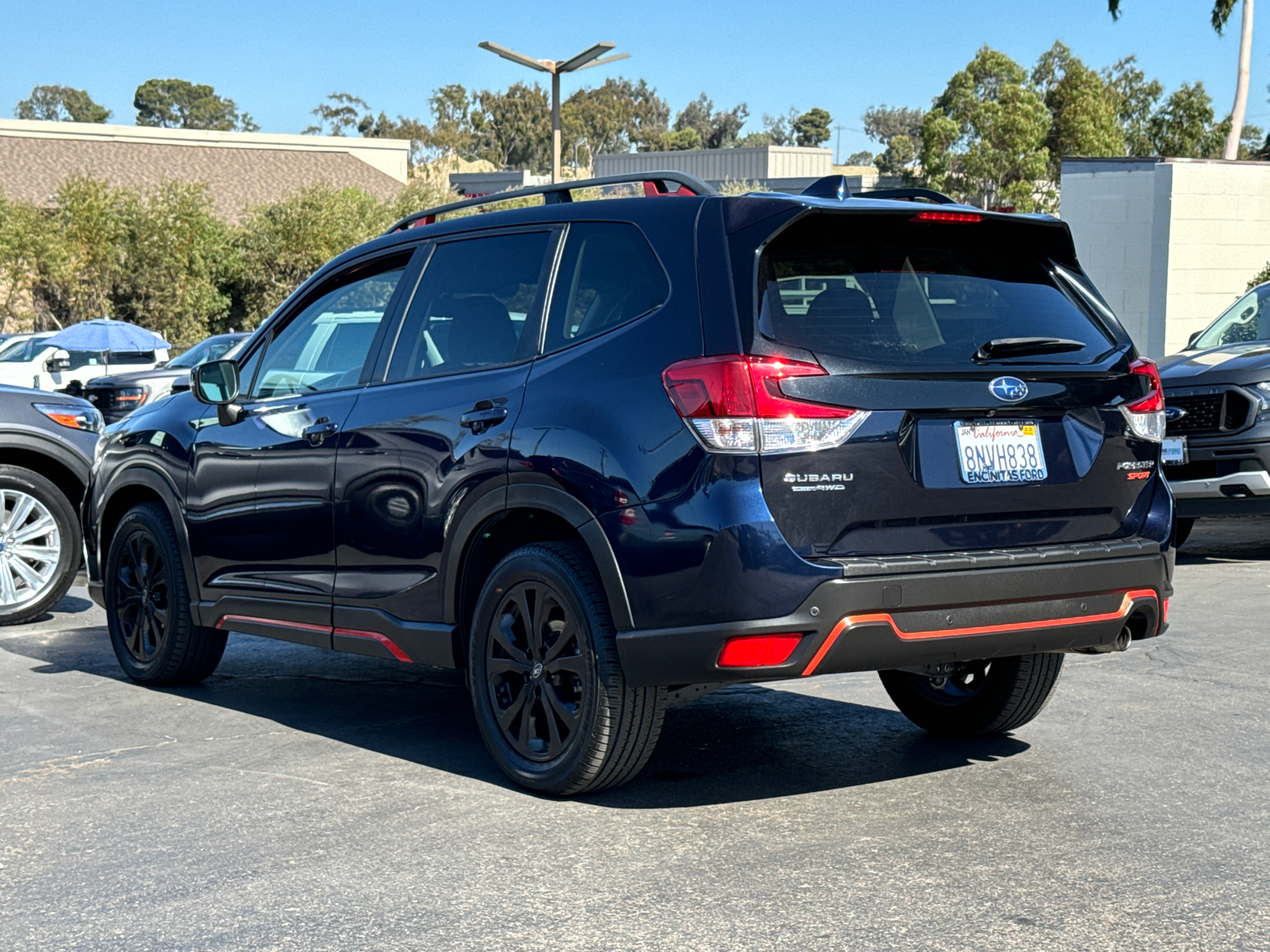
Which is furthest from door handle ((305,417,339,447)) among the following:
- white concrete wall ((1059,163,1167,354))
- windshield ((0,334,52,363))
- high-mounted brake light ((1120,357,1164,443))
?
windshield ((0,334,52,363))

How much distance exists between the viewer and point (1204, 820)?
15.3 ft

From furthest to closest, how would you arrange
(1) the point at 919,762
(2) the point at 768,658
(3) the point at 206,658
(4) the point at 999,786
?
(3) the point at 206,658, (1) the point at 919,762, (4) the point at 999,786, (2) the point at 768,658

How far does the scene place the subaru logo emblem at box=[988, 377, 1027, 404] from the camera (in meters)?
4.62

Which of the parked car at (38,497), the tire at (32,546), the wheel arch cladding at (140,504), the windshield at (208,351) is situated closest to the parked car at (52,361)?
the windshield at (208,351)

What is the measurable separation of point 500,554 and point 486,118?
107 meters

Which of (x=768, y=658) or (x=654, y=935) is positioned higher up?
(x=768, y=658)

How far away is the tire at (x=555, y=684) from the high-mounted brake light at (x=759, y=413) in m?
0.69

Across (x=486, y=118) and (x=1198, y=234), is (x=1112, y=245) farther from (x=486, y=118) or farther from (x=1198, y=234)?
(x=486, y=118)

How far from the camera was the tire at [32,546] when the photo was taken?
8852mm

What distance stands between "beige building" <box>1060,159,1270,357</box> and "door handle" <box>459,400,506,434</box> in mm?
18271

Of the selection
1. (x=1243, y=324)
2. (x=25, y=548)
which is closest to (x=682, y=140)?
(x=1243, y=324)

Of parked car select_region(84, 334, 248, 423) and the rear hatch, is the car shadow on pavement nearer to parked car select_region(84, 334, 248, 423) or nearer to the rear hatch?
the rear hatch

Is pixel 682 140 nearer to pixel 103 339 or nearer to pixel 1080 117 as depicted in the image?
pixel 1080 117

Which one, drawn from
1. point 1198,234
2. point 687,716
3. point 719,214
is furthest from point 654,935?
point 1198,234
